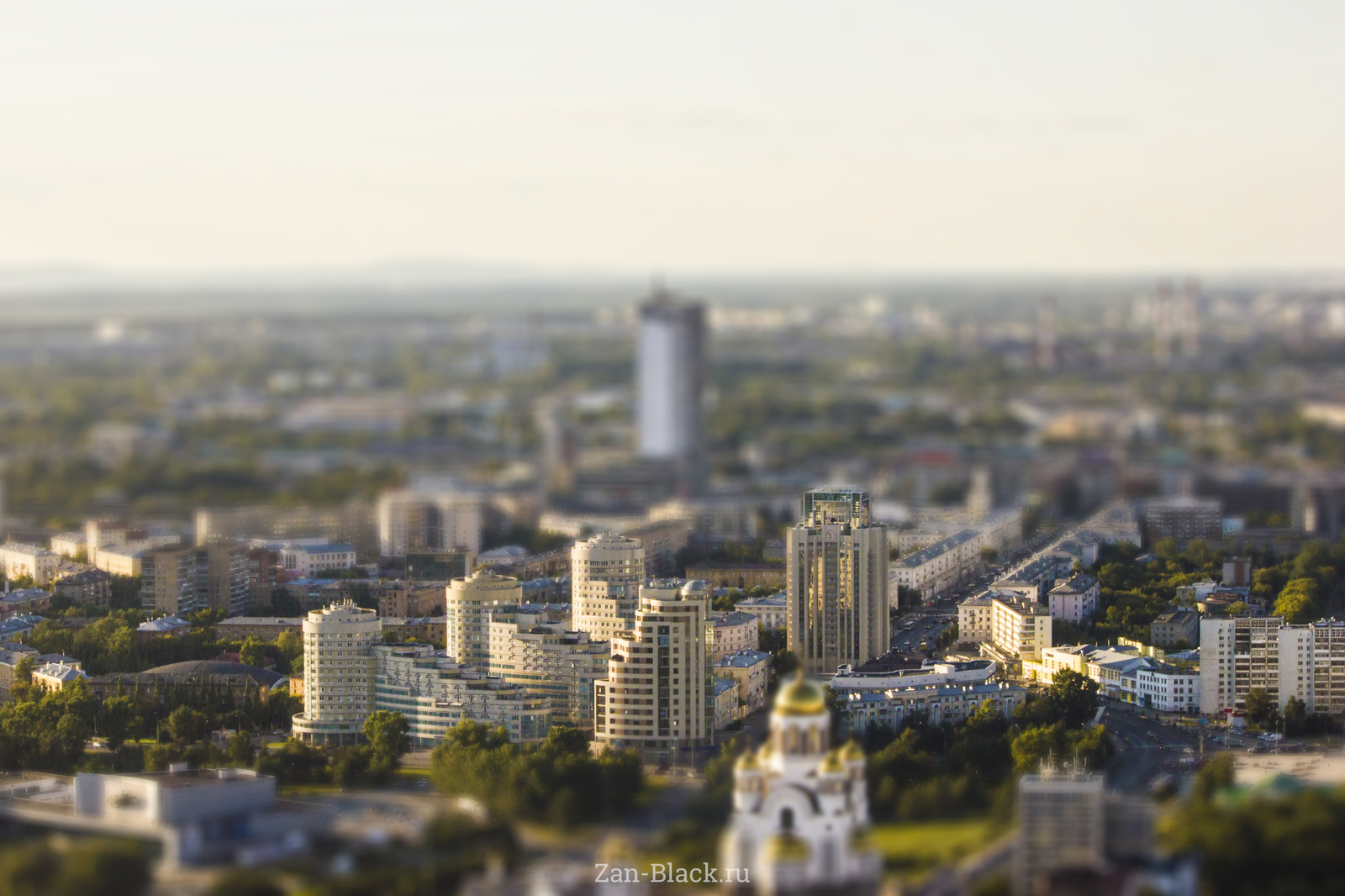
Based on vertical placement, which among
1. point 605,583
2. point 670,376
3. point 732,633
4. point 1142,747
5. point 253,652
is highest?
point 670,376

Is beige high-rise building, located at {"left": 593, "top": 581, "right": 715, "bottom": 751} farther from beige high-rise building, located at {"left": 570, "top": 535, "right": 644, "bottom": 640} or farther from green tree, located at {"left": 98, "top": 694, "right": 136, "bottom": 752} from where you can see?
green tree, located at {"left": 98, "top": 694, "right": 136, "bottom": 752}

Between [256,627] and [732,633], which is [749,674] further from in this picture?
[256,627]

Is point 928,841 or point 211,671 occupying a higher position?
point 928,841

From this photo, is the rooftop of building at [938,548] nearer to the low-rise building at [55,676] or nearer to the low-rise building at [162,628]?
the low-rise building at [162,628]

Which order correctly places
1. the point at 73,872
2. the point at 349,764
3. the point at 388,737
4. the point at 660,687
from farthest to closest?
the point at 660,687 → the point at 388,737 → the point at 349,764 → the point at 73,872

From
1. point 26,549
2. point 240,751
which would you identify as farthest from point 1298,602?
point 26,549

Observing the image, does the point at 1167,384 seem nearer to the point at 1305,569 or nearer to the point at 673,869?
the point at 1305,569

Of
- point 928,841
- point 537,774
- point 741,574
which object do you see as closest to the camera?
point 928,841
